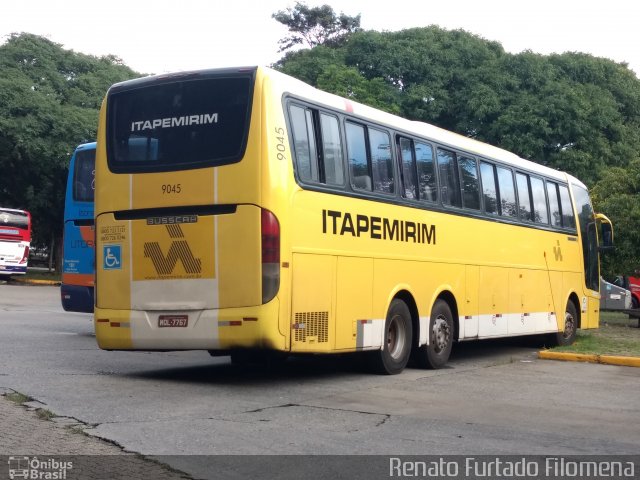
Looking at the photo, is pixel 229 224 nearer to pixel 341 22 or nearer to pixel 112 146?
pixel 112 146

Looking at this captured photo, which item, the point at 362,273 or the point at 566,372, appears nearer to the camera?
the point at 362,273

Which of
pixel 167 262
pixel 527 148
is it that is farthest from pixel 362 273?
pixel 527 148

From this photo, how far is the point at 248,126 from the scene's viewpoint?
10367mm

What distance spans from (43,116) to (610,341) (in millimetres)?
28767

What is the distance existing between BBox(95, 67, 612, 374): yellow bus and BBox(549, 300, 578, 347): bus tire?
5.73 meters

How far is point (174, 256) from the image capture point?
10.8 meters

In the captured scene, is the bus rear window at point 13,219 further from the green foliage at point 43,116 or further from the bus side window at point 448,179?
the bus side window at point 448,179

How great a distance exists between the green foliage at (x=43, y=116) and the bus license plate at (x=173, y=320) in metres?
31.2

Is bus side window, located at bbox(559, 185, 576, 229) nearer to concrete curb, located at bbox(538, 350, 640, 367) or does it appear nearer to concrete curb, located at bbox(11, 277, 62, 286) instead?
concrete curb, located at bbox(538, 350, 640, 367)

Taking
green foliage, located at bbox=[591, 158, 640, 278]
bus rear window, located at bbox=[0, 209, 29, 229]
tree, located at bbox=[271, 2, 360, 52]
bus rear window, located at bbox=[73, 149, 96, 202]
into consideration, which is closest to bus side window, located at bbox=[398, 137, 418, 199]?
bus rear window, located at bbox=[73, 149, 96, 202]

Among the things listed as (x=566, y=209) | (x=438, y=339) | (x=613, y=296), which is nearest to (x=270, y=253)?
(x=438, y=339)

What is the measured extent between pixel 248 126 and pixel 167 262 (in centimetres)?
178

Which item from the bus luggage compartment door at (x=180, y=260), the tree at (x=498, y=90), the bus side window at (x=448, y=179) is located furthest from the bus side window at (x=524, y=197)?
the tree at (x=498, y=90)

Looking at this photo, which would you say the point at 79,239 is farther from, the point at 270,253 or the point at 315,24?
the point at 315,24
